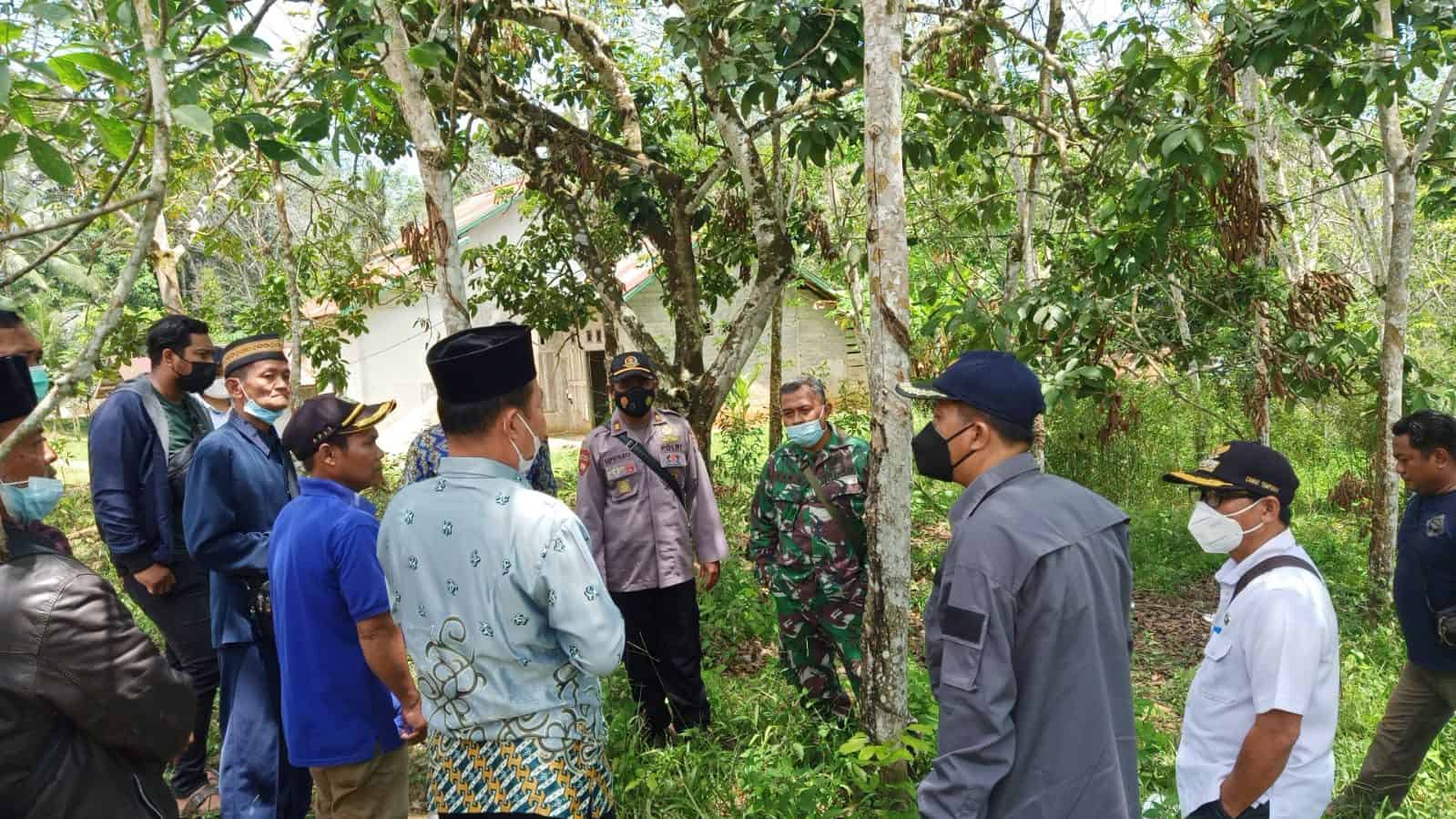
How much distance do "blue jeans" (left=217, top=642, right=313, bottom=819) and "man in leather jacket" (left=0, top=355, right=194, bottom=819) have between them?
4.04 ft

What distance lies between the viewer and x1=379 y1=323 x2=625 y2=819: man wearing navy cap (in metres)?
1.95

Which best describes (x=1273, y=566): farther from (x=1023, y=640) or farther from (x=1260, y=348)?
(x=1260, y=348)

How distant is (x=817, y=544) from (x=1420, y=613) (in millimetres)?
2231

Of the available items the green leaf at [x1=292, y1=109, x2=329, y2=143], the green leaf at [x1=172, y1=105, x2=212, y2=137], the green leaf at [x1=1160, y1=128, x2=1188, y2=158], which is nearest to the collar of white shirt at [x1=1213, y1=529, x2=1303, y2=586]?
the green leaf at [x1=1160, y1=128, x2=1188, y2=158]

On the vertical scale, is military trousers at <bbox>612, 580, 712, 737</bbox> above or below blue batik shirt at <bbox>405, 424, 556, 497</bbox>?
below

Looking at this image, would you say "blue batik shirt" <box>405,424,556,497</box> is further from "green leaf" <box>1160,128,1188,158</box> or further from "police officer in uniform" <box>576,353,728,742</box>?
"green leaf" <box>1160,128,1188,158</box>

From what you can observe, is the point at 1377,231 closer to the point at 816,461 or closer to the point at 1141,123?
the point at 1141,123

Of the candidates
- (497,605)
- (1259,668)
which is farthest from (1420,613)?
(497,605)

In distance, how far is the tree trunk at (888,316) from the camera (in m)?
2.91

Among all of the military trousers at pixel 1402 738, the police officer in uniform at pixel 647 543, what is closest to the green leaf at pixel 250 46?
the police officer in uniform at pixel 647 543

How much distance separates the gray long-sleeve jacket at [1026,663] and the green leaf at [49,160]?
2106 mm

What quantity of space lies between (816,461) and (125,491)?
2.82m

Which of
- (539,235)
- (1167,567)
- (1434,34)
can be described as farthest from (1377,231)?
(539,235)

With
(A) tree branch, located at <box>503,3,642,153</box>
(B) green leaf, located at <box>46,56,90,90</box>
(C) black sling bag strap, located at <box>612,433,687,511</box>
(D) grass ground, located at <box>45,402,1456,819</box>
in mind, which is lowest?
(D) grass ground, located at <box>45,402,1456,819</box>
